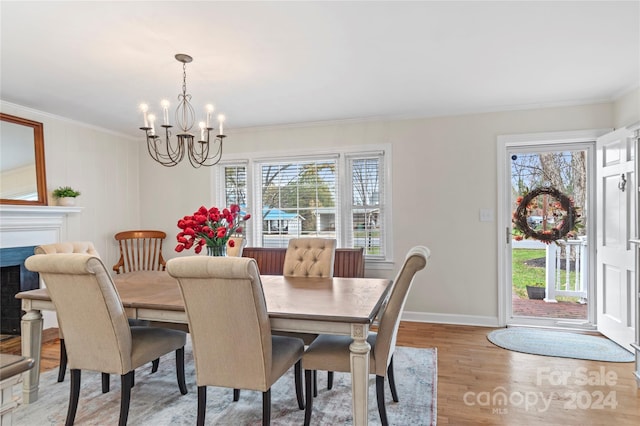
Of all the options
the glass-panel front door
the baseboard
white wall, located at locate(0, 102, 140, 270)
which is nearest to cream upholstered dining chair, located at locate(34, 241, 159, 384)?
white wall, located at locate(0, 102, 140, 270)

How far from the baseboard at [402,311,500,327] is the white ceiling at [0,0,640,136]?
2192 mm

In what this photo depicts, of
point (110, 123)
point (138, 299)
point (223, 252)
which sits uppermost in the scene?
point (110, 123)

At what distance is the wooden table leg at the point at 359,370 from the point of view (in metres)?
1.84

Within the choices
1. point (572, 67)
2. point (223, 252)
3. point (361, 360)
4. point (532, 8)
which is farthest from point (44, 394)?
point (572, 67)

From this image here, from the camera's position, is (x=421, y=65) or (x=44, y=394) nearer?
(x=44, y=394)

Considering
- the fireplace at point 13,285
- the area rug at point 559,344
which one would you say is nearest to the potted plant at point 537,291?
the area rug at point 559,344

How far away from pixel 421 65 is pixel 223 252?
197 cm

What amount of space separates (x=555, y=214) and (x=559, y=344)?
1352 millimetres

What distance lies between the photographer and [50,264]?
1993 mm

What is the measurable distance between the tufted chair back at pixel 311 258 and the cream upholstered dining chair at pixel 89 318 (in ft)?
4.40

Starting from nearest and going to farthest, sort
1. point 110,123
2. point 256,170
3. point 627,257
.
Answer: point 627,257 → point 110,123 → point 256,170

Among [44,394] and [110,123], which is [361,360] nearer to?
[44,394]

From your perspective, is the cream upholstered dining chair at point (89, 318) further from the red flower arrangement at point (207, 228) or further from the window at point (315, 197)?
the window at point (315, 197)

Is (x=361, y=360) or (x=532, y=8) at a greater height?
(x=532, y=8)
